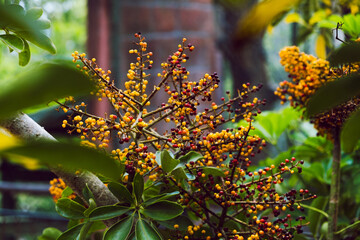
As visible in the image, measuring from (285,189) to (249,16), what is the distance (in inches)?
27.1

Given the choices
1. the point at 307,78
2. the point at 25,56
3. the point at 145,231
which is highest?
the point at 25,56

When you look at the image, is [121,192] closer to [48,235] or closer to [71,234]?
[71,234]

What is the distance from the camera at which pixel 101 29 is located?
1.72m

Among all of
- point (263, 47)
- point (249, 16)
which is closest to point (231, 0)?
point (249, 16)

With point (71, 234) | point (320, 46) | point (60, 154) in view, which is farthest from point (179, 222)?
point (320, 46)

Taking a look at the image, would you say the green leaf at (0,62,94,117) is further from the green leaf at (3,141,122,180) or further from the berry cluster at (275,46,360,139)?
the berry cluster at (275,46,360,139)

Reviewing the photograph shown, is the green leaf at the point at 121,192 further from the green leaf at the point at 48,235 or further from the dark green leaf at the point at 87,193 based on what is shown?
the green leaf at the point at 48,235

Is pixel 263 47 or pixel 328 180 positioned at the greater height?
pixel 263 47

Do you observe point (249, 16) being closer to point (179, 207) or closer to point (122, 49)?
point (179, 207)

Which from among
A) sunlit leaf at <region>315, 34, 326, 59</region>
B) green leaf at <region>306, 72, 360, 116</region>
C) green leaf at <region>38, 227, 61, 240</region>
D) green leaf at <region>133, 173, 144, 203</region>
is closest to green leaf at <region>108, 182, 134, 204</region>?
green leaf at <region>133, 173, 144, 203</region>

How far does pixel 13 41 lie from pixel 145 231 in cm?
33

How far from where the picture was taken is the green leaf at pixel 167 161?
1.65 ft

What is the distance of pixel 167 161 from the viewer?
0.51 m

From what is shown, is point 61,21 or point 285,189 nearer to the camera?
point 285,189
